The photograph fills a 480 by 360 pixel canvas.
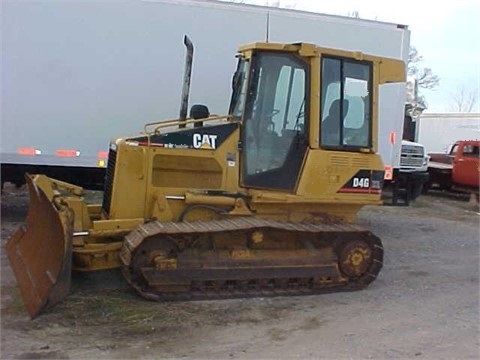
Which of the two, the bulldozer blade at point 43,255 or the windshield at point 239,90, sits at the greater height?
the windshield at point 239,90

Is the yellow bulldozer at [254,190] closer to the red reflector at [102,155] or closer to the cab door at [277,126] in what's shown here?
the cab door at [277,126]

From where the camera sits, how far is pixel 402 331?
5.66 meters

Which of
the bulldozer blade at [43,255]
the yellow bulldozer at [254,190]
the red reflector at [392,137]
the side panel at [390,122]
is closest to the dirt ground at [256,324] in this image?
the bulldozer blade at [43,255]

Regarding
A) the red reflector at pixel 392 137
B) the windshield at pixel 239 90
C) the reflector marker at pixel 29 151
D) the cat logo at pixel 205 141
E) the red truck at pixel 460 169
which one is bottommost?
the red truck at pixel 460 169

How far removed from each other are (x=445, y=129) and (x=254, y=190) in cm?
1763

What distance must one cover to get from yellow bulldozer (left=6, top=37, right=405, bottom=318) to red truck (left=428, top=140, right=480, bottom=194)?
10.9 meters

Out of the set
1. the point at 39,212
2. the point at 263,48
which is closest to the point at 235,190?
the point at 263,48

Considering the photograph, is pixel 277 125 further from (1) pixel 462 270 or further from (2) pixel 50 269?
(1) pixel 462 270

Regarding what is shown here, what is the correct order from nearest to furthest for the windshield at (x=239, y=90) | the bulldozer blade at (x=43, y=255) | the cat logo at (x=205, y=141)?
the bulldozer blade at (x=43, y=255), the cat logo at (x=205, y=141), the windshield at (x=239, y=90)

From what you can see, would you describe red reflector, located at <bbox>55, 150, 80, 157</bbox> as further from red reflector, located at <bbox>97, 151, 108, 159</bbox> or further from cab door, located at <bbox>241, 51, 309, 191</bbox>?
cab door, located at <bbox>241, 51, 309, 191</bbox>

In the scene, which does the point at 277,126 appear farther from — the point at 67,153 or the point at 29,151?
the point at 29,151

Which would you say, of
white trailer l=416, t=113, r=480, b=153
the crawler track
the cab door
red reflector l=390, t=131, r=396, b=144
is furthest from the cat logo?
white trailer l=416, t=113, r=480, b=153

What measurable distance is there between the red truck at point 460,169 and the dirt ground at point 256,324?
997cm

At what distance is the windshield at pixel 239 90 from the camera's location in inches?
268
